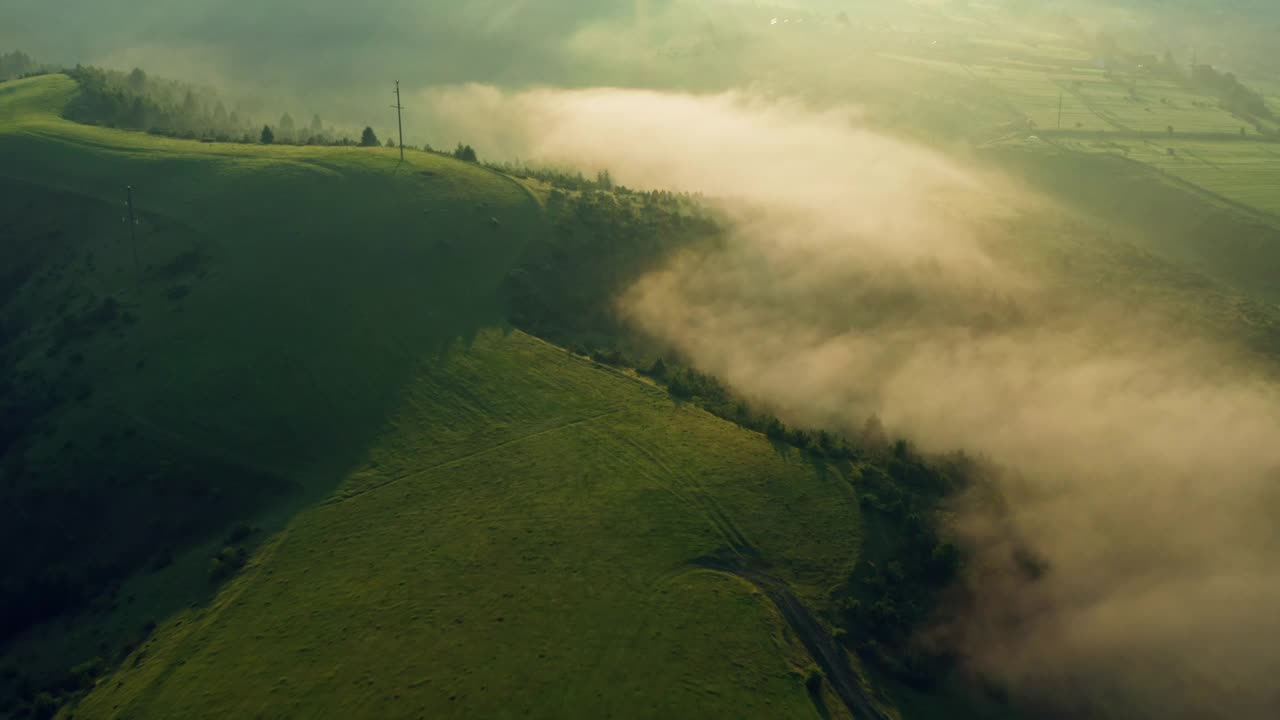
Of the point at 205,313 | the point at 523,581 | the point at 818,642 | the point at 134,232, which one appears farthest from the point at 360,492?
the point at 134,232

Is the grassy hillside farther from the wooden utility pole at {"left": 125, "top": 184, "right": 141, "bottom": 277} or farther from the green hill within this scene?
the wooden utility pole at {"left": 125, "top": 184, "right": 141, "bottom": 277}

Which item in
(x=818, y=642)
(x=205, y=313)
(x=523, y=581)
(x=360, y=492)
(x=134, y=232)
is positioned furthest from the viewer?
(x=134, y=232)

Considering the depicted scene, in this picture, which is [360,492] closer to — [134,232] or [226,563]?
[226,563]

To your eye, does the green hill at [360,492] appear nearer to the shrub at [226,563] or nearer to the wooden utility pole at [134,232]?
the shrub at [226,563]

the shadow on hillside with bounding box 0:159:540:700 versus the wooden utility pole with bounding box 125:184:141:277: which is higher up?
the wooden utility pole with bounding box 125:184:141:277

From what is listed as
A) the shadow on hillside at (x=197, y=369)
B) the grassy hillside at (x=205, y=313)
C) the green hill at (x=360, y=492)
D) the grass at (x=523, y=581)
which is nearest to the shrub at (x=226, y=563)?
the shadow on hillside at (x=197, y=369)

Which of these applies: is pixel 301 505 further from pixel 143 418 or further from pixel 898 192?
pixel 898 192

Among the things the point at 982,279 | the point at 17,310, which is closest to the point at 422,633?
the point at 17,310

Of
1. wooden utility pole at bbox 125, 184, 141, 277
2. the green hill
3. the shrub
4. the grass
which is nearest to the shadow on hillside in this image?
the shrub
